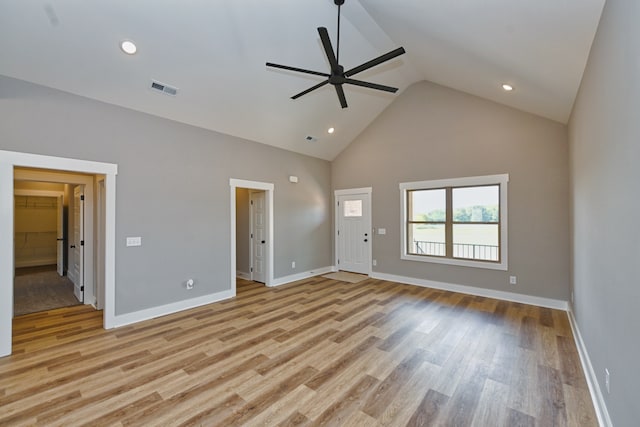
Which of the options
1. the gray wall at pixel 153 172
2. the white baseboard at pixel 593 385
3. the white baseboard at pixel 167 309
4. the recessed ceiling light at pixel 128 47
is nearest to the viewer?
the white baseboard at pixel 593 385

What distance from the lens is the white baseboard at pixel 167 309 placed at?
3805 mm

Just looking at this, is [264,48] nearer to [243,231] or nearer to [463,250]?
[243,231]

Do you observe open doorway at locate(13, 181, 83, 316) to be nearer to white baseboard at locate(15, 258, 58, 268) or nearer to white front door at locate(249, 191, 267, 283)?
white baseboard at locate(15, 258, 58, 268)

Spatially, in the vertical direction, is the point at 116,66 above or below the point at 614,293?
above

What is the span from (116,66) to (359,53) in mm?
3369

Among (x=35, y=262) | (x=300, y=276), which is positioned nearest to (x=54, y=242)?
(x=35, y=262)

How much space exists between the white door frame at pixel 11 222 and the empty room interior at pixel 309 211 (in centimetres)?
2

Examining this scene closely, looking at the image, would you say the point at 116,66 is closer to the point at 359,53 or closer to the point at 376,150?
the point at 359,53

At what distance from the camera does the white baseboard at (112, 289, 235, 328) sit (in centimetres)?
380

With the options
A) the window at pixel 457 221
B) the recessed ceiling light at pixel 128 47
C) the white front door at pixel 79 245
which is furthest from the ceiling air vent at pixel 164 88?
the window at pixel 457 221

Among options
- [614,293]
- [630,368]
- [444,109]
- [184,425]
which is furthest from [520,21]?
[184,425]

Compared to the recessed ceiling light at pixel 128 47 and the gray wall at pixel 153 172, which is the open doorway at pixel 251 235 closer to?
the gray wall at pixel 153 172

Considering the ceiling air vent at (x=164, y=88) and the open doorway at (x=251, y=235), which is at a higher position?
the ceiling air vent at (x=164, y=88)

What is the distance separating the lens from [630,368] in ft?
4.80
